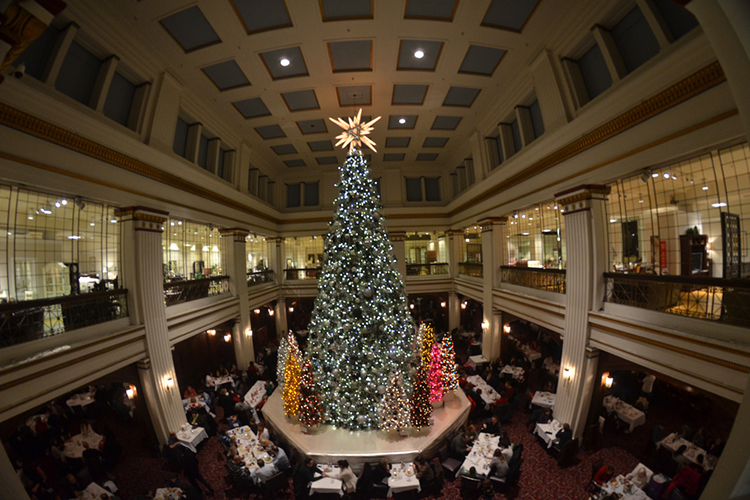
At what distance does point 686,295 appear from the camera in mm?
5207

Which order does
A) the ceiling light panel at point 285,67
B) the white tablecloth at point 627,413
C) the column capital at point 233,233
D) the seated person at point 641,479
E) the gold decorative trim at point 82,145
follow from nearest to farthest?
the gold decorative trim at point 82,145, the seated person at point 641,479, the white tablecloth at point 627,413, the ceiling light panel at point 285,67, the column capital at point 233,233

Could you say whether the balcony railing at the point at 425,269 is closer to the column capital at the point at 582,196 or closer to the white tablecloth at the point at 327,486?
the column capital at the point at 582,196

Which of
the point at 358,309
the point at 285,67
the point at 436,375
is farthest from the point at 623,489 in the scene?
the point at 285,67

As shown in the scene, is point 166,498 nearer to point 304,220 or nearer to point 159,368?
point 159,368

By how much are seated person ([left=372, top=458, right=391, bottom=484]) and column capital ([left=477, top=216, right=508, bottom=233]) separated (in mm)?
8644

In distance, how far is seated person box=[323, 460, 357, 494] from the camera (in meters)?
5.99

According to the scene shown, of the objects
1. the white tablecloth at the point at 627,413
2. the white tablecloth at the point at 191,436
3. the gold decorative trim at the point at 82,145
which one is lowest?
the white tablecloth at the point at 191,436

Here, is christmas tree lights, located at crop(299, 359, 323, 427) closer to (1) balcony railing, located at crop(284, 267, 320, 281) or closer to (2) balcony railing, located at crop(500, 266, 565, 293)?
(2) balcony railing, located at crop(500, 266, 565, 293)

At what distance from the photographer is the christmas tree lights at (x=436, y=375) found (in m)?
8.31

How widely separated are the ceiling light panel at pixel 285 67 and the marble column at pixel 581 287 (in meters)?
7.82

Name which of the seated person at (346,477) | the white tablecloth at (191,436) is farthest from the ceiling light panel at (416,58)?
the white tablecloth at (191,436)

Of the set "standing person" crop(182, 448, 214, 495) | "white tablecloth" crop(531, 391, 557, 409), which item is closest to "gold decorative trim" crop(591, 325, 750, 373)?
"white tablecloth" crop(531, 391, 557, 409)

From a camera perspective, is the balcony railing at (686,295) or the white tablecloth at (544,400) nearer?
the balcony railing at (686,295)

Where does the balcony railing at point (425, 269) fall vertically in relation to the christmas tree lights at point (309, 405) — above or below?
above
